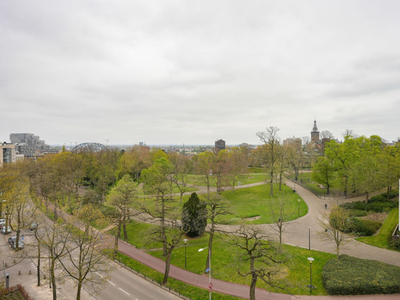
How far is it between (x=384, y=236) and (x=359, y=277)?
455 inches

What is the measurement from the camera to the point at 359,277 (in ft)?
66.7

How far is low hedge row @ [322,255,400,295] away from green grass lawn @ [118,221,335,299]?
3.37ft

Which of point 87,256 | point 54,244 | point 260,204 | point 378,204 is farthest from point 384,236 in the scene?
point 54,244

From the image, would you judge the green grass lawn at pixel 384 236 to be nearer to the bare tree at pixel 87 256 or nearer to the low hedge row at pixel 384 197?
the low hedge row at pixel 384 197

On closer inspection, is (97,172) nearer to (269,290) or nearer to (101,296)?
(101,296)

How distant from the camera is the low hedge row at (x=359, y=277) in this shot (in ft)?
63.4

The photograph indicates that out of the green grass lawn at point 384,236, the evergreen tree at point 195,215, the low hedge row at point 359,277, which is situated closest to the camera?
the low hedge row at point 359,277

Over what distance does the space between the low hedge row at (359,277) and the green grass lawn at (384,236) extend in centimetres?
588

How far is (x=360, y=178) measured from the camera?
3934 centimetres

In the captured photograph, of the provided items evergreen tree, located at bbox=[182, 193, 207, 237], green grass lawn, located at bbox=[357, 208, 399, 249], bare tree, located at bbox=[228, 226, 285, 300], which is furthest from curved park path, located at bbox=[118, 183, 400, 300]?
evergreen tree, located at bbox=[182, 193, 207, 237]

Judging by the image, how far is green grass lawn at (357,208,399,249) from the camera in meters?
27.2

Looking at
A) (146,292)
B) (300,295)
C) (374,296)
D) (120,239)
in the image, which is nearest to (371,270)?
(374,296)

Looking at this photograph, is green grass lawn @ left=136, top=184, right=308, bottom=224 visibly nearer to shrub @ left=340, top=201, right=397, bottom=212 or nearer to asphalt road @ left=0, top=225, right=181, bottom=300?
shrub @ left=340, top=201, right=397, bottom=212

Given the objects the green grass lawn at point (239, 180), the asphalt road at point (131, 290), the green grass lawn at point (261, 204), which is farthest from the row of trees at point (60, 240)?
the green grass lawn at point (239, 180)
